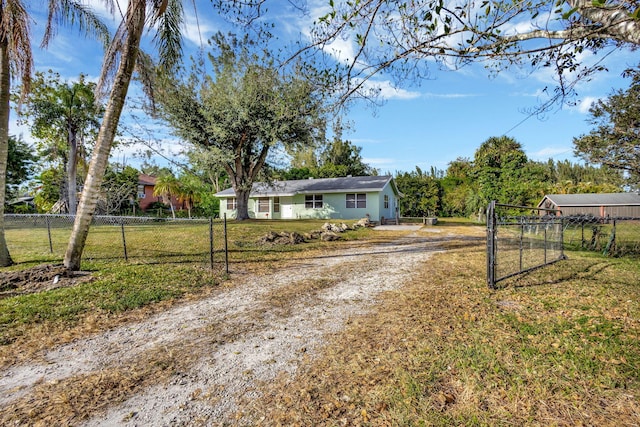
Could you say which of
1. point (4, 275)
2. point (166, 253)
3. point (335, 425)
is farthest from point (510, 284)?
point (4, 275)

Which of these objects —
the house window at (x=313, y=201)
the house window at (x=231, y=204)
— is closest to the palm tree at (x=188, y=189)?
the house window at (x=231, y=204)

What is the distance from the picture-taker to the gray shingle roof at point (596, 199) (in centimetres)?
2406

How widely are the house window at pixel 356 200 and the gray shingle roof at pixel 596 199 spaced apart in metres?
16.5

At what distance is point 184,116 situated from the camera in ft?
53.1

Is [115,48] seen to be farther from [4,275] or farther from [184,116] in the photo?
[184,116]

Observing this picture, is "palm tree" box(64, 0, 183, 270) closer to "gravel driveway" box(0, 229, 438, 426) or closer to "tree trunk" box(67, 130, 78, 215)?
"gravel driveway" box(0, 229, 438, 426)

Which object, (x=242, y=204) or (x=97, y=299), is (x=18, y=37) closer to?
(x=97, y=299)

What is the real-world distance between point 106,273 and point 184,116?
12.3m

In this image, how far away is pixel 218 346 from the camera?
127 inches

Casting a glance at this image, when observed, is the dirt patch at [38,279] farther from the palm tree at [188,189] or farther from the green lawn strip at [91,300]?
the palm tree at [188,189]

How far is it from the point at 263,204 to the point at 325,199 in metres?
5.58

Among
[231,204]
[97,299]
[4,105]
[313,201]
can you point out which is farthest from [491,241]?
[231,204]

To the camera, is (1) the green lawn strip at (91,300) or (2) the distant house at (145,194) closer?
(1) the green lawn strip at (91,300)

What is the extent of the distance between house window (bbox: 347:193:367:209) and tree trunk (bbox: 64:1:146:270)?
56.1 ft
